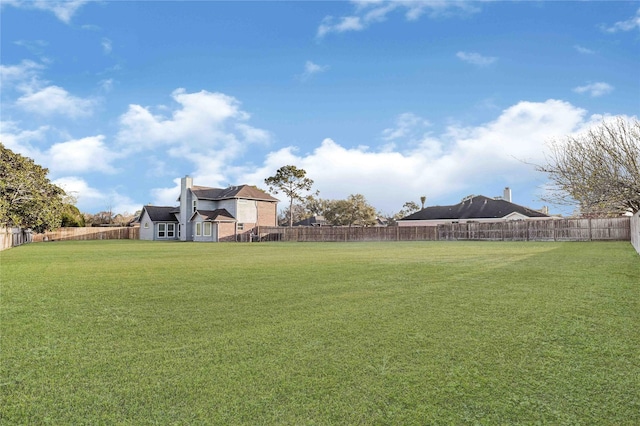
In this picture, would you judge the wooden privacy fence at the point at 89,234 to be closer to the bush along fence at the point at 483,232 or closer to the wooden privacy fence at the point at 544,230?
the bush along fence at the point at 483,232

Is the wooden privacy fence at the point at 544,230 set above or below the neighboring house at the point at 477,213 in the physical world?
below

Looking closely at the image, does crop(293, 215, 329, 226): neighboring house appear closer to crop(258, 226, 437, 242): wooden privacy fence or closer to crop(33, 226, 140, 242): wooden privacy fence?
crop(258, 226, 437, 242): wooden privacy fence

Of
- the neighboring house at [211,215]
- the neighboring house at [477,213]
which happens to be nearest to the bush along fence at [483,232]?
the neighboring house at [211,215]

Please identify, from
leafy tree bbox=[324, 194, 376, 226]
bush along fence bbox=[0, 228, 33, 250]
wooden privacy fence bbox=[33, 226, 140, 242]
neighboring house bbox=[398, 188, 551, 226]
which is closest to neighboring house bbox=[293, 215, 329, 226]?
leafy tree bbox=[324, 194, 376, 226]

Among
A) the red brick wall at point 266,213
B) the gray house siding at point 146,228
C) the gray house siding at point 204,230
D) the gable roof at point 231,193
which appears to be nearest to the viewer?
the gray house siding at point 204,230

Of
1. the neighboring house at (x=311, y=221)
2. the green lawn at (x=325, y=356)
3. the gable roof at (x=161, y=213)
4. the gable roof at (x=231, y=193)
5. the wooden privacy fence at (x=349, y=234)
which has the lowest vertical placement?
the green lawn at (x=325, y=356)

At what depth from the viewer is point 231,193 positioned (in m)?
40.1

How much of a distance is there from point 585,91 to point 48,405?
19071 millimetres

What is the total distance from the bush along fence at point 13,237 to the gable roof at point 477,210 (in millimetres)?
35943

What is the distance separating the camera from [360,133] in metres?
23.5

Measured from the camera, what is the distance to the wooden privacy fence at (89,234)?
3666 cm

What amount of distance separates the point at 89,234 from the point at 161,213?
711cm

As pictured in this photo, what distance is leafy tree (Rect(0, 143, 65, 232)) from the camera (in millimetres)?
21495

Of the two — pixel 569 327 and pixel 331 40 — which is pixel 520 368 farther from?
pixel 331 40
